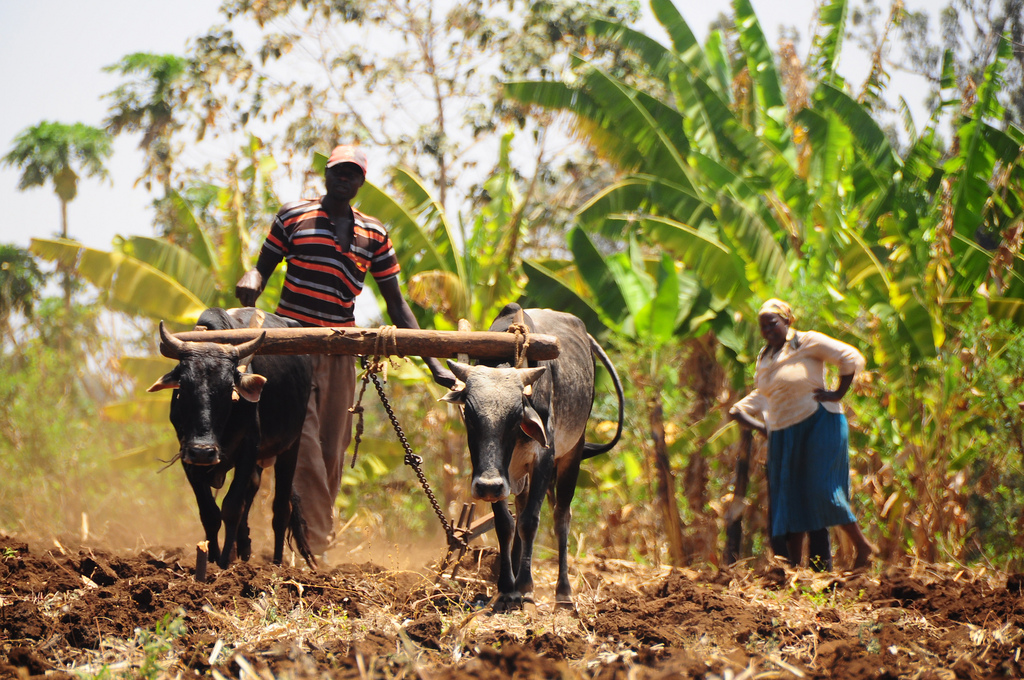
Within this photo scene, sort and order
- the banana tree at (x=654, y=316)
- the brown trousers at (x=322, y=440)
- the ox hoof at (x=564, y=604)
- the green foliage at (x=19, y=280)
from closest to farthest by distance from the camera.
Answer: the ox hoof at (x=564, y=604), the brown trousers at (x=322, y=440), the banana tree at (x=654, y=316), the green foliage at (x=19, y=280)

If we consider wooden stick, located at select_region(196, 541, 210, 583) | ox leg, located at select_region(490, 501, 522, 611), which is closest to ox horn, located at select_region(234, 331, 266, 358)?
wooden stick, located at select_region(196, 541, 210, 583)

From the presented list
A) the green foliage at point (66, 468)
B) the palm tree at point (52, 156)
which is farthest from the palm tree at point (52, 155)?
the green foliage at point (66, 468)

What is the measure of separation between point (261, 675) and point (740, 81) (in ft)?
34.3

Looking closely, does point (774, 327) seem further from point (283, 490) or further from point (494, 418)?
point (283, 490)

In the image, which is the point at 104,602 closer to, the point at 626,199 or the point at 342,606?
the point at 342,606

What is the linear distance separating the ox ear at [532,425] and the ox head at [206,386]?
1313mm

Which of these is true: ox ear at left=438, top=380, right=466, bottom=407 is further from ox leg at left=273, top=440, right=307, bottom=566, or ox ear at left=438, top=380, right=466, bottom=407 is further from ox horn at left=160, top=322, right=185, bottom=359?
ox leg at left=273, top=440, right=307, bottom=566

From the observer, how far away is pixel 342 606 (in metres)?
3.93

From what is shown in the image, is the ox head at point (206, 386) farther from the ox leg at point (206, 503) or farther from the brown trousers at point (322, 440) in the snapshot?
the brown trousers at point (322, 440)

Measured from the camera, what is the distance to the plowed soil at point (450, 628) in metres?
2.96

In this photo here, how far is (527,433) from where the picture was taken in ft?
13.5

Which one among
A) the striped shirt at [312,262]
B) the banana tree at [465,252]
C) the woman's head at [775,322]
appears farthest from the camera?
the banana tree at [465,252]

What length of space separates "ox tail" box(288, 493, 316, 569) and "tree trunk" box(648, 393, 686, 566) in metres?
3.84

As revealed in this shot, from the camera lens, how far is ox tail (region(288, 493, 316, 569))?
211 inches
